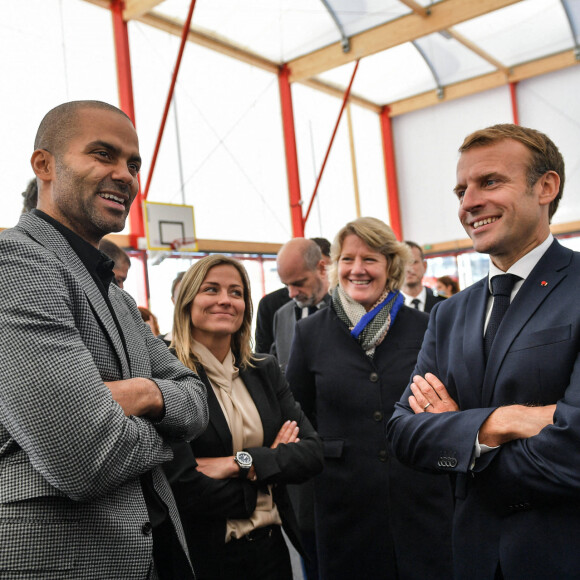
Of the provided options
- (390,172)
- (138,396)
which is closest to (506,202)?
(138,396)

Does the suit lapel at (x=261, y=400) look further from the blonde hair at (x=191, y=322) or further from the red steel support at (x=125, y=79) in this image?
the red steel support at (x=125, y=79)

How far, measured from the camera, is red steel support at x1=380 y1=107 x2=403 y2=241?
1603 cm

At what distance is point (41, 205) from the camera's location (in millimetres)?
1535

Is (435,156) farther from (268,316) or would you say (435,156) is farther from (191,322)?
(191,322)

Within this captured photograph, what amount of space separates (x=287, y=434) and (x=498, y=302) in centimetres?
95

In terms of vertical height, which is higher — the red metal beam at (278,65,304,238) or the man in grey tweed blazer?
the red metal beam at (278,65,304,238)

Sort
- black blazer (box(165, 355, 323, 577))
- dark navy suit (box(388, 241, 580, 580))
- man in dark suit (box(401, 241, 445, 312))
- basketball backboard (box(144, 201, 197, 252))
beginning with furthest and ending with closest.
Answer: basketball backboard (box(144, 201, 197, 252)) → man in dark suit (box(401, 241, 445, 312)) → black blazer (box(165, 355, 323, 577)) → dark navy suit (box(388, 241, 580, 580))

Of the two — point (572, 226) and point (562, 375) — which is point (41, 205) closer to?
point (562, 375)

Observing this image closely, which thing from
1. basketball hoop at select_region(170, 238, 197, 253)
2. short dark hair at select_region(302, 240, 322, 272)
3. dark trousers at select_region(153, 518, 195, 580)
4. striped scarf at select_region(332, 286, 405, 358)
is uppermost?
basketball hoop at select_region(170, 238, 197, 253)

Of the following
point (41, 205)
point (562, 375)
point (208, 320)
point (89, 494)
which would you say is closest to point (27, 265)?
point (41, 205)

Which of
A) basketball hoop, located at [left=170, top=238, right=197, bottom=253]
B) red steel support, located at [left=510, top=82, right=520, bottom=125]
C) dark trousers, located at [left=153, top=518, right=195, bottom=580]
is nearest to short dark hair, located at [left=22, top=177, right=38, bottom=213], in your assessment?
dark trousers, located at [left=153, top=518, right=195, bottom=580]

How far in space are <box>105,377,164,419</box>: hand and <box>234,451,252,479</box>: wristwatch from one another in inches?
26.3

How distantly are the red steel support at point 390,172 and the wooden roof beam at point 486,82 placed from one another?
0.26 metres

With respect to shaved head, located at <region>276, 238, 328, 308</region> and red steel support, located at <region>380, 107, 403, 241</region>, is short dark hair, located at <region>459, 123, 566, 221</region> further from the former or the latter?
red steel support, located at <region>380, 107, 403, 241</region>
